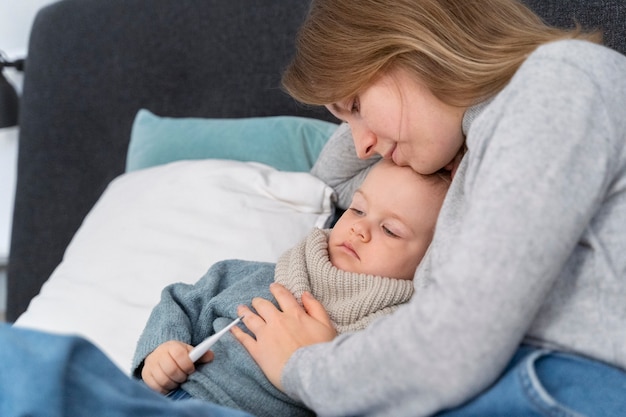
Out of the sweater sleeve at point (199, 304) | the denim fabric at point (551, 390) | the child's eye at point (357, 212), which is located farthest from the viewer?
the child's eye at point (357, 212)

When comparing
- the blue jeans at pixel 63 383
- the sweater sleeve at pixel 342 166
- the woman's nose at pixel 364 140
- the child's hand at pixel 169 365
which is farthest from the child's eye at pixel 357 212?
the blue jeans at pixel 63 383

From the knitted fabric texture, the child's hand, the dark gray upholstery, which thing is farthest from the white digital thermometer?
the dark gray upholstery

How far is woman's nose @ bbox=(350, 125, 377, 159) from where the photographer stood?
44.3 inches

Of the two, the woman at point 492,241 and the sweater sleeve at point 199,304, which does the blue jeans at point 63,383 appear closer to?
the woman at point 492,241

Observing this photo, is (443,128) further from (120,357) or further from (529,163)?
(120,357)

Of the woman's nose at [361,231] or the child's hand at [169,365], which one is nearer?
the child's hand at [169,365]

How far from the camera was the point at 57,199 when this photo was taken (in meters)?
2.10

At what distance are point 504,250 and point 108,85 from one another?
1.59m

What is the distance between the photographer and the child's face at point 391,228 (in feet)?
3.89

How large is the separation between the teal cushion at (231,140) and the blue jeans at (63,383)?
1001 mm

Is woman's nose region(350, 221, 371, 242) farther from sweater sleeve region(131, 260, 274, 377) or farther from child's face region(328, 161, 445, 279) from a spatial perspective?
sweater sleeve region(131, 260, 274, 377)

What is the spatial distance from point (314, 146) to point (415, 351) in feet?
3.12

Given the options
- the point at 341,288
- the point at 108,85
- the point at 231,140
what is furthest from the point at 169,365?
the point at 108,85

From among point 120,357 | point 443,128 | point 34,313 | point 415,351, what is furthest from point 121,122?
point 415,351
